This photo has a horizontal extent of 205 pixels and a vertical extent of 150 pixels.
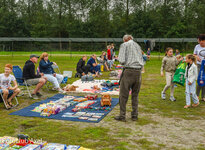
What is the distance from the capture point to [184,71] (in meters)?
7.14

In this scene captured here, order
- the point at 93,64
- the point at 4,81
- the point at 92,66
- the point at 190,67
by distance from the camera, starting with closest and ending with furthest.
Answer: the point at 4,81 → the point at 190,67 → the point at 93,64 → the point at 92,66

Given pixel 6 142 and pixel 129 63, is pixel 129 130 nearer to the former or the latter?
pixel 129 63

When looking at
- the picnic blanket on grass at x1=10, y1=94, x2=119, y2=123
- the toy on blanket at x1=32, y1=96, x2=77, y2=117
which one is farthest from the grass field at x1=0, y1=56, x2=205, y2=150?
the toy on blanket at x1=32, y1=96, x2=77, y2=117

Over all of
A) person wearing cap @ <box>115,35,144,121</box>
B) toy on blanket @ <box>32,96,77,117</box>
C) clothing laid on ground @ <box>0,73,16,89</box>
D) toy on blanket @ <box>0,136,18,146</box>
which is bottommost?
toy on blanket @ <box>32,96,77,117</box>

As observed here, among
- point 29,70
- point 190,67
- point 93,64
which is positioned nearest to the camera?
point 190,67

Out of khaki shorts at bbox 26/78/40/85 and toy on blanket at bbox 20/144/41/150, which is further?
khaki shorts at bbox 26/78/40/85

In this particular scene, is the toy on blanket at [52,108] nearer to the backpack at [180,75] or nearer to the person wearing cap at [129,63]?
the person wearing cap at [129,63]

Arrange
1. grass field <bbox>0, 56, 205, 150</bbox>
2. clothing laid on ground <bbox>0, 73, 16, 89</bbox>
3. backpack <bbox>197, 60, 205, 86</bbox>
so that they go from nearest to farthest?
grass field <bbox>0, 56, 205, 150</bbox>, clothing laid on ground <bbox>0, 73, 16, 89</bbox>, backpack <bbox>197, 60, 205, 86</bbox>

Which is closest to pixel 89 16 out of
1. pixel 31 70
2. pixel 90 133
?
pixel 31 70

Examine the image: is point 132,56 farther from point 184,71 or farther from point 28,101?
point 28,101

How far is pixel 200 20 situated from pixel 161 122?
42921 mm

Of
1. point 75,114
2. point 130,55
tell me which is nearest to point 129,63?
point 130,55

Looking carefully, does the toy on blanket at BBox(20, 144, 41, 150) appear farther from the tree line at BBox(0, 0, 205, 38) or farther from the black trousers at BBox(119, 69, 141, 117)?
the tree line at BBox(0, 0, 205, 38)

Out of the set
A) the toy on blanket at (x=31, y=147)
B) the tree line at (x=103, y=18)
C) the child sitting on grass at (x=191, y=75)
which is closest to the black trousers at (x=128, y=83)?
the child sitting on grass at (x=191, y=75)
